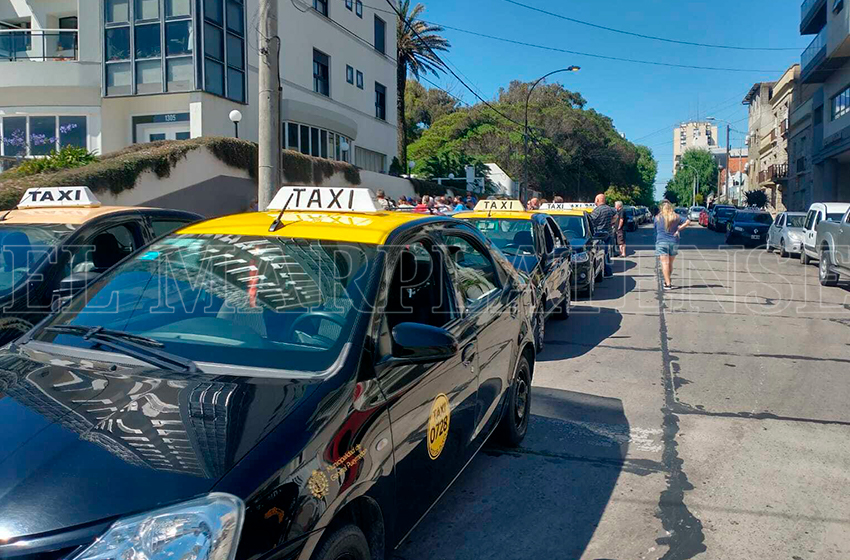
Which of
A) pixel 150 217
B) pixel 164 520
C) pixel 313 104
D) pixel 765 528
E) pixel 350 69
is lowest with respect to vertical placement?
pixel 765 528

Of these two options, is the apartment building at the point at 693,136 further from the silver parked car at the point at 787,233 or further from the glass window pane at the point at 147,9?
the glass window pane at the point at 147,9

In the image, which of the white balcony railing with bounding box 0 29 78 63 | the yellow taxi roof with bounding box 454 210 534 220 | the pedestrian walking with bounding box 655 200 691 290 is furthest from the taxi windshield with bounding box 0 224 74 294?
the white balcony railing with bounding box 0 29 78 63

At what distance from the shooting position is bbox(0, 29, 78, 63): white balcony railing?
22656 mm

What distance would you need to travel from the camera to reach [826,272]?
49.0ft

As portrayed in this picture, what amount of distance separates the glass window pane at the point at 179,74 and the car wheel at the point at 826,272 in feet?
57.7

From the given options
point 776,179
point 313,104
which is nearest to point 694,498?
point 313,104

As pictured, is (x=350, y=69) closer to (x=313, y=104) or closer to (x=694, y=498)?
(x=313, y=104)

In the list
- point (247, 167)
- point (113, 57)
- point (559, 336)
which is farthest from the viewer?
point (113, 57)

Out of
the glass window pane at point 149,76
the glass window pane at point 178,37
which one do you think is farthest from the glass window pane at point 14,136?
the glass window pane at point 178,37

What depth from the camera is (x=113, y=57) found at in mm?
22031

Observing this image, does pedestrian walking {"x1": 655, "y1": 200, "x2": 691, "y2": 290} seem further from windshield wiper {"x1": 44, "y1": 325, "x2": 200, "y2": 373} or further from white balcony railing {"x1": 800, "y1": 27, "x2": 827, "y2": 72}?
white balcony railing {"x1": 800, "y1": 27, "x2": 827, "y2": 72}

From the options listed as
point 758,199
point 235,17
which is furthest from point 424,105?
point 235,17

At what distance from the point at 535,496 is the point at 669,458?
1.25 metres

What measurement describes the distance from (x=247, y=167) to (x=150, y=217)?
14.4 metres
